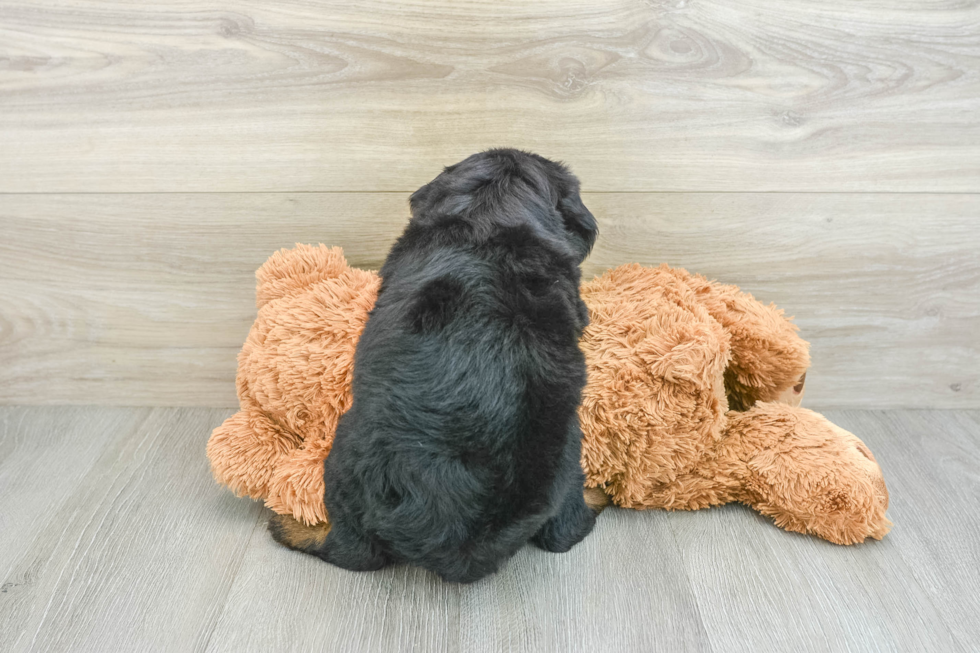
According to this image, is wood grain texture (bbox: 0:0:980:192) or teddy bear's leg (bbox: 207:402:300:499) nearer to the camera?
teddy bear's leg (bbox: 207:402:300:499)

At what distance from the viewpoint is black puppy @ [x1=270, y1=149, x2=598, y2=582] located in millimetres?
776

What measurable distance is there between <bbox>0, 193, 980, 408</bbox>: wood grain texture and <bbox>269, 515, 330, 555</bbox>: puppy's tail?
436mm

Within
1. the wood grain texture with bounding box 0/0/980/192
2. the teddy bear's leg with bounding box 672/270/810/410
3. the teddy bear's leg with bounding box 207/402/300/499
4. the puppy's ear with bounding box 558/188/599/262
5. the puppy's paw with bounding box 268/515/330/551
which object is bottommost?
the puppy's paw with bounding box 268/515/330/551

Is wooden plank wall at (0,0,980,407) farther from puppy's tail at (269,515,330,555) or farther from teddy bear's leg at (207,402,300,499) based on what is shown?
puppy's tail at (269,515,330,555)

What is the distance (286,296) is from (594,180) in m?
0.55

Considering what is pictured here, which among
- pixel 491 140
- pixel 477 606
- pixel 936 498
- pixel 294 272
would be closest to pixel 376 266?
pixel 294 272

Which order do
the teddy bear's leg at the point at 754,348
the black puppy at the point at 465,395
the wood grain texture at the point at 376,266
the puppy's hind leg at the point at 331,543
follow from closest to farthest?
the black puppy at the point at 465,395 < the puppy's hind leg at the point at 331,543 < the teddy bear's leg at the point at 754,348 < the wood grain texture at the point at 376,266

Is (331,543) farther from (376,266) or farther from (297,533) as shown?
(376,266)

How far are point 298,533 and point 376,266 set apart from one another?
49cm

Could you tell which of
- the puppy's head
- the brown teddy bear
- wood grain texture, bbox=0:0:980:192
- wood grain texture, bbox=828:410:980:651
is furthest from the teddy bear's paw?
wood grain texture, bbox=828:410:980:651

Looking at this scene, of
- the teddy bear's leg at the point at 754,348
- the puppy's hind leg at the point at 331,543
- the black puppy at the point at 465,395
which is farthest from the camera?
the teddy bear's leg at the point at 754,348

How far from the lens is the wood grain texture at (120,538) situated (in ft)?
2.75

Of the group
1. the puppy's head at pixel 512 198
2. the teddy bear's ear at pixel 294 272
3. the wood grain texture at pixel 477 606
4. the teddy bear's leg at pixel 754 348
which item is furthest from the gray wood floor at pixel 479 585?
the puppy's head at pixel 512 198

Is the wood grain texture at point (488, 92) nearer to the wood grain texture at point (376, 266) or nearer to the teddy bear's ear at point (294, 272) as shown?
the wood grain texture at point (376, 266)
